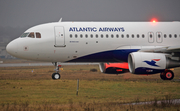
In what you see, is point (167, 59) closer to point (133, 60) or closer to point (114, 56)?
point (133, 60)

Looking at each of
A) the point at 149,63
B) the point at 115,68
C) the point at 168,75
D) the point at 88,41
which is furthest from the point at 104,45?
the point at 168,75

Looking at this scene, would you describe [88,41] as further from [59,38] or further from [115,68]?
[115,68]

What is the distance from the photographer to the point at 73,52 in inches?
979

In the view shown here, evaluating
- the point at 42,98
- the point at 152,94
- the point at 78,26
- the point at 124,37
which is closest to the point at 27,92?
the point at 42,98

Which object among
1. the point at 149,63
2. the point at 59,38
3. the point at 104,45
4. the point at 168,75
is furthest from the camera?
the point at 168,75

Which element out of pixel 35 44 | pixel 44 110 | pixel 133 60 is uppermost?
pixel 35 44

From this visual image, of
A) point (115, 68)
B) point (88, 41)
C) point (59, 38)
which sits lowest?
point (115, 68)

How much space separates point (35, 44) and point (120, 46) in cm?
741

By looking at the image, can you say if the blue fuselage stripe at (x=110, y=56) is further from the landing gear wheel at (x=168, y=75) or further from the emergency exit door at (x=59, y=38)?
the landing gear wheel at (x=168, y=75)

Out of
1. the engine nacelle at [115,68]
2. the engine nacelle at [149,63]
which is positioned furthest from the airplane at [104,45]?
the engine nacelle at [115,68]

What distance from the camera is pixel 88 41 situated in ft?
81.8

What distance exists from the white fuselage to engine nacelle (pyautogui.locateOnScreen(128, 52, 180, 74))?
1.99 m

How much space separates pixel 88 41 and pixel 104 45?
4.77ft

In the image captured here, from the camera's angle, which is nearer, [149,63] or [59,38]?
[149,63]
